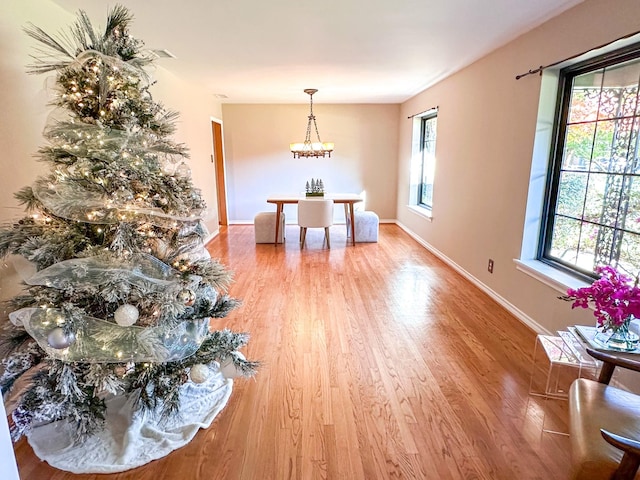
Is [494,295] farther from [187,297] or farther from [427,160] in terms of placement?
[427,160]

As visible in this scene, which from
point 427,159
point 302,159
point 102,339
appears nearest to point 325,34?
point 102,339

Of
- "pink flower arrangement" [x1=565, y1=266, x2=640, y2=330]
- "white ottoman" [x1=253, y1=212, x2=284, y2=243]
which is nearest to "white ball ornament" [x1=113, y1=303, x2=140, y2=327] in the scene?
"pink flower arrangement" [x1=565, y1=266, x2=640, y2=330]

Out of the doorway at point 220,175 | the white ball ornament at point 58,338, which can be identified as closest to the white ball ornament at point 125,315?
the white ball ornament at point 58,338

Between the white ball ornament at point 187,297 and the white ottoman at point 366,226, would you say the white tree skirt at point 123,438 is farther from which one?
the white ottoman at point 366,226

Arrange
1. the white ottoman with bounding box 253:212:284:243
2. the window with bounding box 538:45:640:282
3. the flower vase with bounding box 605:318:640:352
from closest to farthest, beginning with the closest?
the flower vase with bounding box 605:318:640:352
the window with bounding box 538:45:640:282
the white ottoman with bounding box 253:212:284:243

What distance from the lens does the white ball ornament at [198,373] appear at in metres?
1.70

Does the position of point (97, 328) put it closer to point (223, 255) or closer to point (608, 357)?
point (608, 357)

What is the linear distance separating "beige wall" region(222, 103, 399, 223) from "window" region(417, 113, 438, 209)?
3.06 ft

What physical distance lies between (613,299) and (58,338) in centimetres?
234

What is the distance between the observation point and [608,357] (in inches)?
57.2

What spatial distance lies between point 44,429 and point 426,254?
169 inches

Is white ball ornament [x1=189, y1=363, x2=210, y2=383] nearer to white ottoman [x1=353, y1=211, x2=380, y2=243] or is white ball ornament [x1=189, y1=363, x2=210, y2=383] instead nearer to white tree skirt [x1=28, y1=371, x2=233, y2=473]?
white tree skirt [x1=28, y1=371, x2=233, y2=473]

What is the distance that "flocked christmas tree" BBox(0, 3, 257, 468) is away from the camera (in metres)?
1.42

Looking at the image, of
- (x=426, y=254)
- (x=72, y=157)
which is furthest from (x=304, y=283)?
(x=72, y=157)
